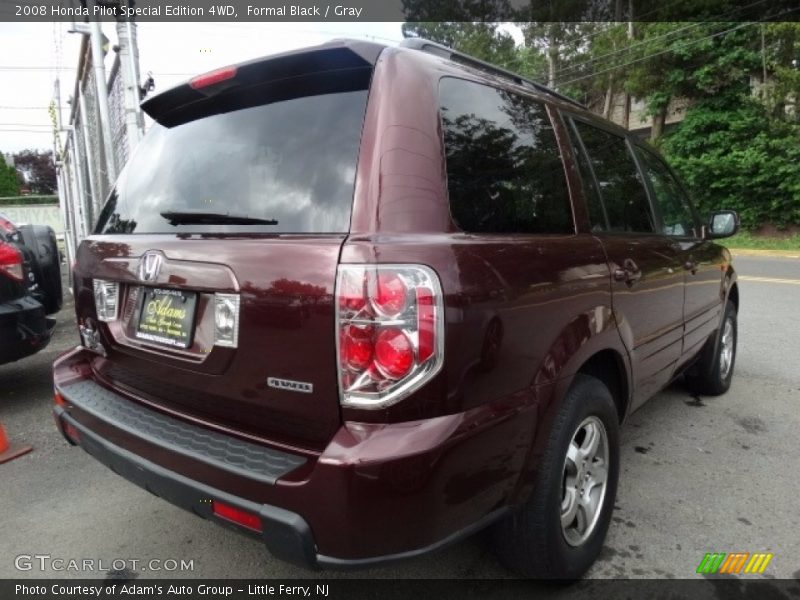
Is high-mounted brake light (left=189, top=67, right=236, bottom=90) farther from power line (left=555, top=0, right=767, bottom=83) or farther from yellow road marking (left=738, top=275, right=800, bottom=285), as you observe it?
power line (left=555, top=0, right=767, bottom=83)

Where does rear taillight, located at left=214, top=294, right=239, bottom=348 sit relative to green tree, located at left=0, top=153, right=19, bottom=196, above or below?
below

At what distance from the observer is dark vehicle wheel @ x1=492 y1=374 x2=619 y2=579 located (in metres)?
1.95

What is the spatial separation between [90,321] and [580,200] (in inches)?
81.9

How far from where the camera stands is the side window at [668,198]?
3320mm

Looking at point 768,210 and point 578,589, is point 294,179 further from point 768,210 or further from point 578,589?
point 768,210

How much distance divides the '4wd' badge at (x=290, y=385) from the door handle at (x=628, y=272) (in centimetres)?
141

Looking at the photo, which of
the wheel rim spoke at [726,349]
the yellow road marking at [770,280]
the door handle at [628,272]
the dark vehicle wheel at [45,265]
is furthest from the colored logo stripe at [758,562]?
the yellow road marking at [770,280]

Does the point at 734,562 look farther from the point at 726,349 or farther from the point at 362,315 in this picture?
the point at 726,349

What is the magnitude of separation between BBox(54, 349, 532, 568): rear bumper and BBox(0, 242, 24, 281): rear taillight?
2953 millimetres

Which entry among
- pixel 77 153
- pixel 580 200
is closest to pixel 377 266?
pixel 580 200

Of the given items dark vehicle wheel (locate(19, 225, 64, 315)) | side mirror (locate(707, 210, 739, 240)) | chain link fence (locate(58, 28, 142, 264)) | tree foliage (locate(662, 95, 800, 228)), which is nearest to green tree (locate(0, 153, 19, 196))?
A: chain link fence (locate(58, 28, 142, 264))

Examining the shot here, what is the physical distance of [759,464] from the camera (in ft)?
10.5

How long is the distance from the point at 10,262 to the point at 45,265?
91 centimetres

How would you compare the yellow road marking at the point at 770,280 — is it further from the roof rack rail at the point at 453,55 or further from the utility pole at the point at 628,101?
the utility pole at the point at 628,101
